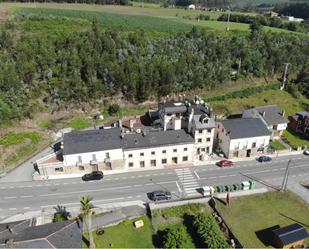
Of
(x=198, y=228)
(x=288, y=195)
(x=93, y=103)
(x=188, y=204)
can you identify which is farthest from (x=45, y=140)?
(x=288, y=195)

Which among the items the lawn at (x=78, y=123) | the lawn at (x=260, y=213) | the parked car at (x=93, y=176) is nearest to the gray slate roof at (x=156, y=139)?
the parked car at (x=93, y=176)

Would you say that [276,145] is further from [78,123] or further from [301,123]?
[78,123]

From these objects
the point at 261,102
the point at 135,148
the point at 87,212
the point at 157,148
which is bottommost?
the point at 261,102

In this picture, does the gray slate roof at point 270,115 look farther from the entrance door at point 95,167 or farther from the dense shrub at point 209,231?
the entrance door at point 95,167

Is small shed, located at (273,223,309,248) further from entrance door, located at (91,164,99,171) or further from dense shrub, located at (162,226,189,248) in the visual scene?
entrance door, located at (91,164,99,171)

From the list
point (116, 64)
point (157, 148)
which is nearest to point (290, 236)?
point (157, 148)

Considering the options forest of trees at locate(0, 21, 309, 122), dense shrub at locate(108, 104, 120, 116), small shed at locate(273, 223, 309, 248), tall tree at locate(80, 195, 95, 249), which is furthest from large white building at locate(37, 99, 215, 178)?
forest of trees at locate(0, 21, 309, 122)
